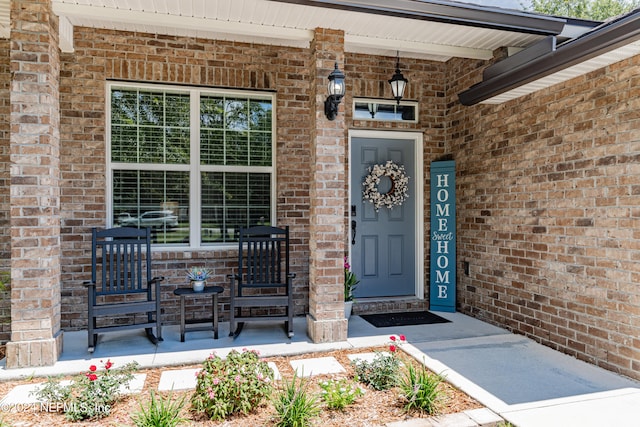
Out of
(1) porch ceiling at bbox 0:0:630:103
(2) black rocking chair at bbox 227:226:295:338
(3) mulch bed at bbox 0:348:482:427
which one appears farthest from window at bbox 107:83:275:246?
(3) mulch bed at bbox 0:348:482:427

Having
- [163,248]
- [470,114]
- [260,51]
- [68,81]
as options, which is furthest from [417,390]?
[68,81]

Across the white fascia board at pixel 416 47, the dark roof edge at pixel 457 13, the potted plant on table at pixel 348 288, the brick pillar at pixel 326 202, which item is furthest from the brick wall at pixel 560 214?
the brick pillar at pixel 326 202

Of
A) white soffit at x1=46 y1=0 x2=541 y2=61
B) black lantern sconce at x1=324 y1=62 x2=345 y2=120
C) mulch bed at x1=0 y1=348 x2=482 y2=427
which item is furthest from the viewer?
black lantern sconce at x1=324 y1=62 x2=345 y2=120

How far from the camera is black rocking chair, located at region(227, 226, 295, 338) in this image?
4.21 meters

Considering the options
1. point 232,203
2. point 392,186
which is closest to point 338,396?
point 232,203

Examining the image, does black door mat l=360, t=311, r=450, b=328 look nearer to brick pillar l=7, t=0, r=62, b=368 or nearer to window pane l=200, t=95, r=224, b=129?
window pane l=200, t=95, r=224, b=129

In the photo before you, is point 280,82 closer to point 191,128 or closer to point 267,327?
point 191,128

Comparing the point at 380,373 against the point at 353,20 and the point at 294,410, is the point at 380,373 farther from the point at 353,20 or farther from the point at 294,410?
the point at 353,20

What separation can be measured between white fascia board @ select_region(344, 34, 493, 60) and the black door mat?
9.67 ft

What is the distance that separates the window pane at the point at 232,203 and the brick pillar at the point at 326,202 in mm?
1110

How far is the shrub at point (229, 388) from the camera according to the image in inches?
104

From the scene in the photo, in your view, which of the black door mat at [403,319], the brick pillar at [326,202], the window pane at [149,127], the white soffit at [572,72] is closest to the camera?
the white soffit at [572,72]

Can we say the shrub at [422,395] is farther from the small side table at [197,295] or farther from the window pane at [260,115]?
the window pane at [260,115]

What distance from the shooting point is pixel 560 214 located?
397cm
